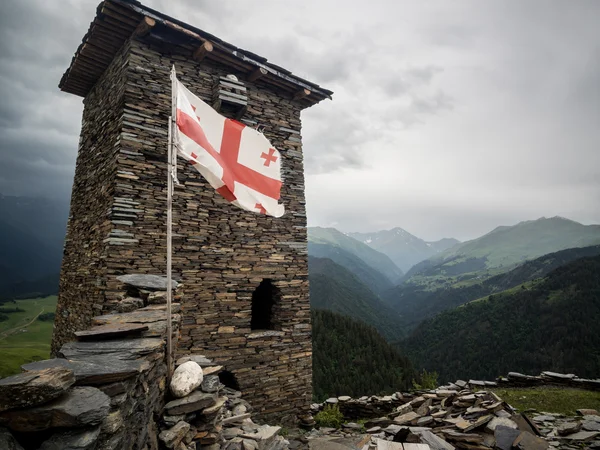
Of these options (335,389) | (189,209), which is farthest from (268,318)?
(335,389)

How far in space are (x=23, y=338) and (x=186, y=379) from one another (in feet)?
209

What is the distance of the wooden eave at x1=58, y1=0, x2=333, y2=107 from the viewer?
7199 millimetres

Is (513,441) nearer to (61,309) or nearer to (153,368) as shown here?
(153,368)

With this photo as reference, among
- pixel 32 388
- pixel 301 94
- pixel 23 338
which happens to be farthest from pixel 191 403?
pixel 23 338

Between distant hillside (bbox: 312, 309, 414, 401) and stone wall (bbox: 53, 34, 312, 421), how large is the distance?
25821 millimetres

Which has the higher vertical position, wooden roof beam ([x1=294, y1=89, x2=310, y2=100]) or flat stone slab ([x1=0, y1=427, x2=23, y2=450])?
wooden roof beam ([x1=294, y1=89, x2=310, y2=100])

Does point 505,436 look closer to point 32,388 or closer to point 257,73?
point 32,388

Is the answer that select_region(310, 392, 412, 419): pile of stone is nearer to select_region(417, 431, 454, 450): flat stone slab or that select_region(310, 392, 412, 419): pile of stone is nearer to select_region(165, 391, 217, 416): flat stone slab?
select_region(417, 431, 454, 450): flat stone slab

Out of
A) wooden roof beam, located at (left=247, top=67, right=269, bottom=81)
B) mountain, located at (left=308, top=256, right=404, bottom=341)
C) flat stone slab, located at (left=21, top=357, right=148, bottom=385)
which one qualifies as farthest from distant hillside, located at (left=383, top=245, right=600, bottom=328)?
flat stone slab, located at (left=21, top=357, right=148, bottom=385)

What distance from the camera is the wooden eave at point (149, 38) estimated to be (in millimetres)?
7199

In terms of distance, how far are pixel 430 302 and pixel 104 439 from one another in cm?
21060

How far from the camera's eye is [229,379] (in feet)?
27.6

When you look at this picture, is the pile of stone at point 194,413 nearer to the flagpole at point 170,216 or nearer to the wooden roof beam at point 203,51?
the flagpole at point 170,216

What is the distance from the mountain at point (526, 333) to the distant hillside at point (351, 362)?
140ft
